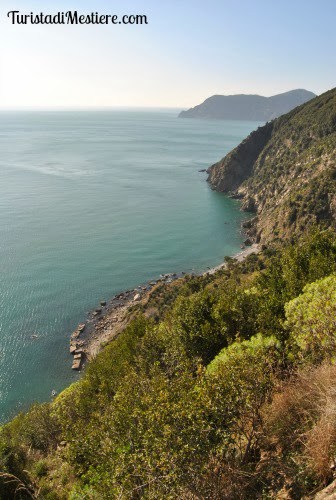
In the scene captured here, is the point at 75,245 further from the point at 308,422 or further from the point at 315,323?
the point at 308,422

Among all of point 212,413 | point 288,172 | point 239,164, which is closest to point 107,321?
point 212,413

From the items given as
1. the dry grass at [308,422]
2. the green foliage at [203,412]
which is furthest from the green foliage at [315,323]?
the dry grass at [308,422]

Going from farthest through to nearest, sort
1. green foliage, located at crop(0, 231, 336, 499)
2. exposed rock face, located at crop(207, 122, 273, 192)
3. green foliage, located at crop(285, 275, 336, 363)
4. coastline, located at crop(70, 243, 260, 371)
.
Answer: exposed rock face, located at crop(207, 122, 273, 192), coastline, located at crop(70, 243, 260, 371), green foliage, located at crop(285, 275, 336, 363), green foliage, located at crop(0, 231, 336, 499)

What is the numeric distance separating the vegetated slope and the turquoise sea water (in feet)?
28.6

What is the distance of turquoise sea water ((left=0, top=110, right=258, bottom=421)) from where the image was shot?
55.2 m

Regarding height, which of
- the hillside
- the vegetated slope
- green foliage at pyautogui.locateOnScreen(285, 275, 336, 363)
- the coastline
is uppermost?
the vegetated slope

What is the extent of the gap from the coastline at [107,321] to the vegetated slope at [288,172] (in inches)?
1059

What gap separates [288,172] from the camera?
112062 mm

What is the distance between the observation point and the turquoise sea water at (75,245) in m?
55.2

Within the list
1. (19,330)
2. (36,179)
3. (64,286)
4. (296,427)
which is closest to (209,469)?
(296,427)

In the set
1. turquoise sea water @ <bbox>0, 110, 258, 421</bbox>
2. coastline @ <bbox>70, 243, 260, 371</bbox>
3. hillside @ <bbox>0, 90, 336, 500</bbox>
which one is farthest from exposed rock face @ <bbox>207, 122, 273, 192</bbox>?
hillside @ <bbox>0, 90, 336, 500</bbox>

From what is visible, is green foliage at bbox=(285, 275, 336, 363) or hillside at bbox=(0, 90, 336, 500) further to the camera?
green foliage at bbox=(285, 275, 336, 363)

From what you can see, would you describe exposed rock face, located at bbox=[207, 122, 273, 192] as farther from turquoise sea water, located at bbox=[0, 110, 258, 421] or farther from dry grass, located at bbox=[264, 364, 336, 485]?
dry grass, located at bbox=[264, 364, 336, 485]

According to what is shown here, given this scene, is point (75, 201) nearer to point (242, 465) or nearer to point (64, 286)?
point (64, 286)
